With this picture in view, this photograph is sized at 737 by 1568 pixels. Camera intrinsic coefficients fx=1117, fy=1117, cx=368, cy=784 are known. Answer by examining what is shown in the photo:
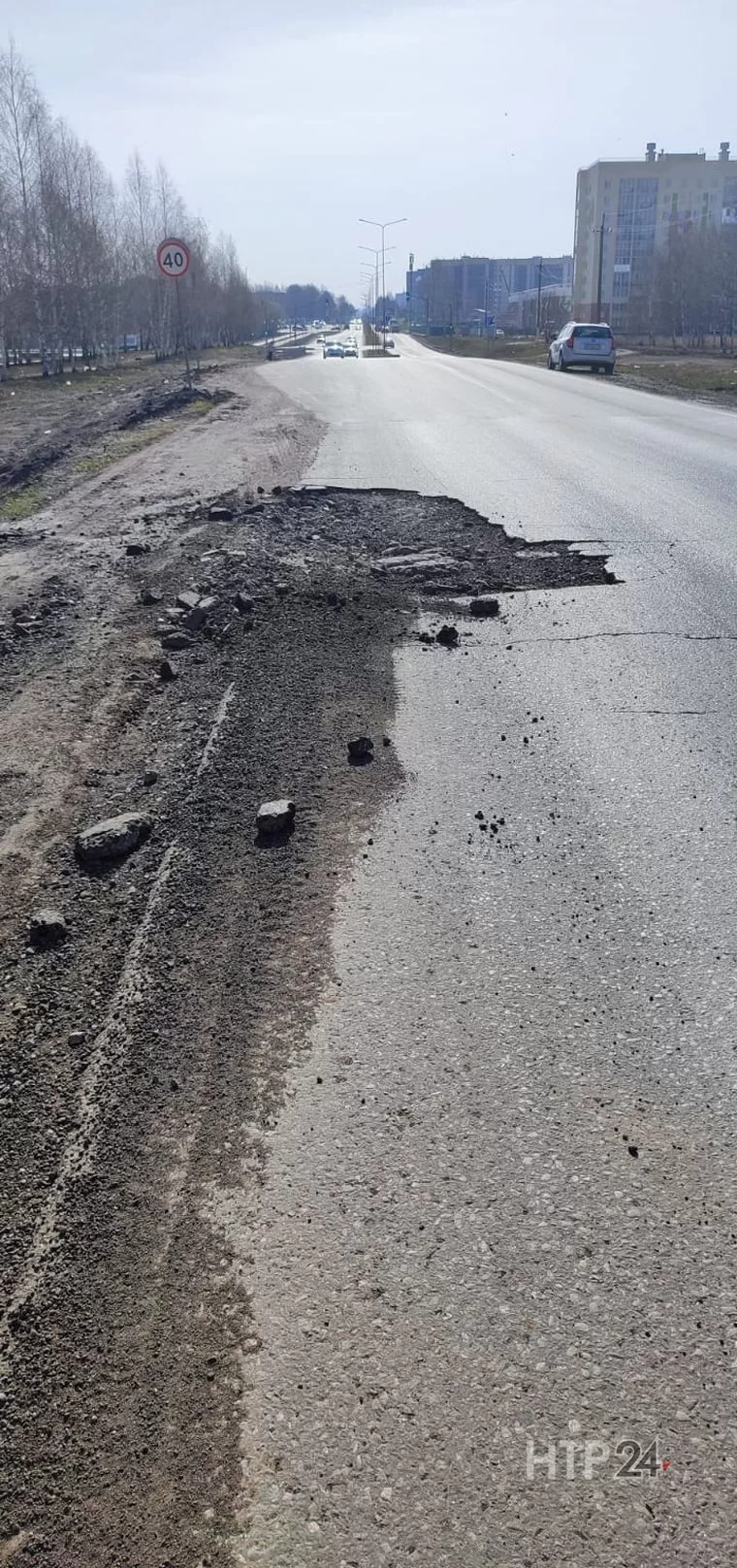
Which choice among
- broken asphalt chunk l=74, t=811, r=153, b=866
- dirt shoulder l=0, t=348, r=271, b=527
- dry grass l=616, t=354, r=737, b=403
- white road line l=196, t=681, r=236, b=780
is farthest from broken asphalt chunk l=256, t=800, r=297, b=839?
dry grass l=616, t=354, r=737, b=403

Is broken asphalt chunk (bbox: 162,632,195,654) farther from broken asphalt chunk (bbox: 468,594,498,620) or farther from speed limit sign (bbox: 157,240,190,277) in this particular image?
speed limit sign (bbox: 157,240,190,277)

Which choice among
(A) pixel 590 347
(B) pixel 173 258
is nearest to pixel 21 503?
(B) pixel 173 258

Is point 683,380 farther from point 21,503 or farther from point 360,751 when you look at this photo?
point 360,751

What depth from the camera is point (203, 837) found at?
15.0ft

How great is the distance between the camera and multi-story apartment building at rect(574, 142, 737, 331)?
418 ft

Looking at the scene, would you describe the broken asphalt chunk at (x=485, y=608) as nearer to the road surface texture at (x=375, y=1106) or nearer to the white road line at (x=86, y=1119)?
the road surface texture at (x=375, y=1106)

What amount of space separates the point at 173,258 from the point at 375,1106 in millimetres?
20373

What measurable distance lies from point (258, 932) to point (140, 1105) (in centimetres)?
91

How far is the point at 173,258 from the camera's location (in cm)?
2017

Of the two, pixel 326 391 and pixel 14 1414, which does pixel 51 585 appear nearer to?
pixel 14 1414

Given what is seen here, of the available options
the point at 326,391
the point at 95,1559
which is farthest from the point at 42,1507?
the point at 326,391

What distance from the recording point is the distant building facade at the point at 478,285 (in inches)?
5856

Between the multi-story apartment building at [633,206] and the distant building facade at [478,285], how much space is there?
10.1m

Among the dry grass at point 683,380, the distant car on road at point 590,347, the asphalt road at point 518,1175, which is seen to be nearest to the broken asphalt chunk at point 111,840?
the asphalt road at point 518,1175
